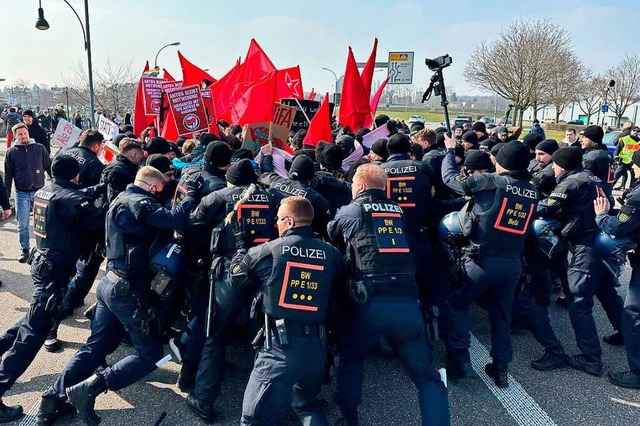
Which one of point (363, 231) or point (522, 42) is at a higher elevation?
point (522, 42)

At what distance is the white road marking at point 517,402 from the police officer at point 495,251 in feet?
0.29

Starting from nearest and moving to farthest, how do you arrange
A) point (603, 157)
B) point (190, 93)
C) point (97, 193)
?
1. point (97, 193)
2. point (603, 157)
3. point (190, 93)

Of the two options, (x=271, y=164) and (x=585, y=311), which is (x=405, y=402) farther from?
(x=271, y=164)

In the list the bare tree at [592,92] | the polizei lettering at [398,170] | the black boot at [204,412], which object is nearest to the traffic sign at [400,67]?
the polizei lettering at [398,170]

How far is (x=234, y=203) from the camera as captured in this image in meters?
3.83

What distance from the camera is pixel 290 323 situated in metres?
3.01

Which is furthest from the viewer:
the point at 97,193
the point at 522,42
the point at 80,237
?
the point at 522,42

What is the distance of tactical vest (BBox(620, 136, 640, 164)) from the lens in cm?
1329

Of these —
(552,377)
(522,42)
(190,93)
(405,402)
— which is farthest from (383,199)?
(522,42)

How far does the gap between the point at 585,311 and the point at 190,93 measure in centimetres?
655

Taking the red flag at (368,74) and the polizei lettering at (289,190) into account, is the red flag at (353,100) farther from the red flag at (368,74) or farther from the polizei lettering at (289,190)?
the polizei lettering at (289,190)

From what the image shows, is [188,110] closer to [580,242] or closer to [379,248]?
[379,248]

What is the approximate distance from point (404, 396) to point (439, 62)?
18.4 ft

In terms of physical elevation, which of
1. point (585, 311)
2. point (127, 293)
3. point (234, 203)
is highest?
point (234, 203)
